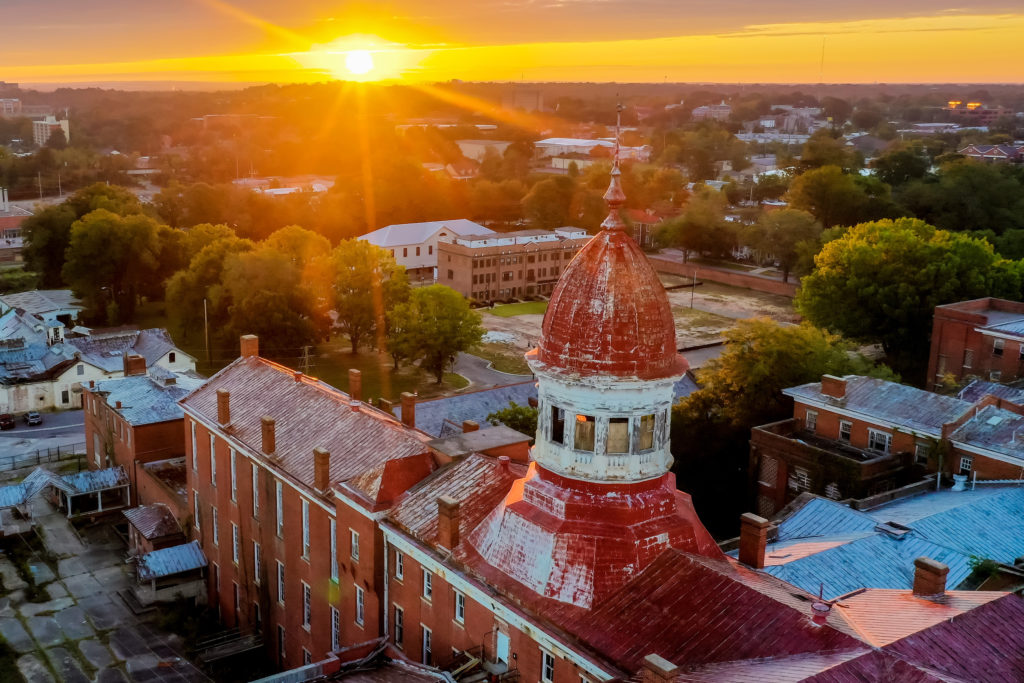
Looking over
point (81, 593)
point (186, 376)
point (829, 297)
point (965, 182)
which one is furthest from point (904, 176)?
point (81, 593)

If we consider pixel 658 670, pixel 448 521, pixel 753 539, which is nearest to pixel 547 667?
pixel 448 521

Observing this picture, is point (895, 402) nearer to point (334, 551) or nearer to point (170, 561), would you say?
point (334, 551)

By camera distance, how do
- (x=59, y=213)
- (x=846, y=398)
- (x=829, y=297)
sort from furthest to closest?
(x=59, y=213) < (x=829, y=297) < (x=846, y=398)

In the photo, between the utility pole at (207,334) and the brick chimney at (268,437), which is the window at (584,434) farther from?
the utility pole at (207,334)

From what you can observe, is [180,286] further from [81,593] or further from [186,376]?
[81,593]

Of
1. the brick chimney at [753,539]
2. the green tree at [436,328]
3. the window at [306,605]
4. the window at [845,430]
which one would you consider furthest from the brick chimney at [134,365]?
the brick chimney at [753,539]
